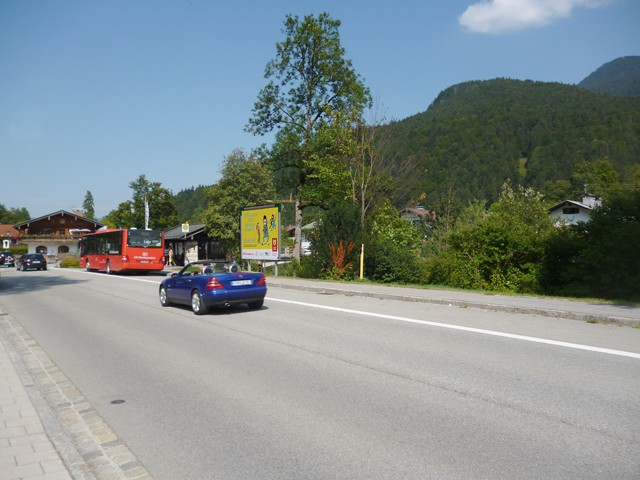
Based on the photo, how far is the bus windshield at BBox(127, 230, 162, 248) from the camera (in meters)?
30.4

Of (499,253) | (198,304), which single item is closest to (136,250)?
(198,304)

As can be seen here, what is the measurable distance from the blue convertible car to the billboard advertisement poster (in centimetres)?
1093

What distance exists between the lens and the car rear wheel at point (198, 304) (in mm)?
12344

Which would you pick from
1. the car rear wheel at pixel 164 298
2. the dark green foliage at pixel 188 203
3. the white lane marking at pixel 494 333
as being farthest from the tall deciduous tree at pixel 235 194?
the dark green foliage at pixel 188 203

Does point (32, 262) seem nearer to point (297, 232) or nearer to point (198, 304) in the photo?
point (297, 232)

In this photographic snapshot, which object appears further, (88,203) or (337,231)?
(88,203)

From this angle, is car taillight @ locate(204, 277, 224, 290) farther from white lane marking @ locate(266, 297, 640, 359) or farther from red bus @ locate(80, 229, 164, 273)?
red bus @ locate(80, 229, 164, 273)

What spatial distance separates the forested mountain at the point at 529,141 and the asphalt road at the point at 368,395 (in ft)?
246

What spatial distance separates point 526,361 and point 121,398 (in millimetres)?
5428

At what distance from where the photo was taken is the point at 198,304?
12.5 metres

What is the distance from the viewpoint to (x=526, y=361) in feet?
22.7

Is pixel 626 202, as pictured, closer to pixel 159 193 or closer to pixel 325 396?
pixel 325 396

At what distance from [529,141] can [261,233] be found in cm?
12000

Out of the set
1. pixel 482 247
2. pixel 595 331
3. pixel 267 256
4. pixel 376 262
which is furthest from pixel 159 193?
pixel 595 331
